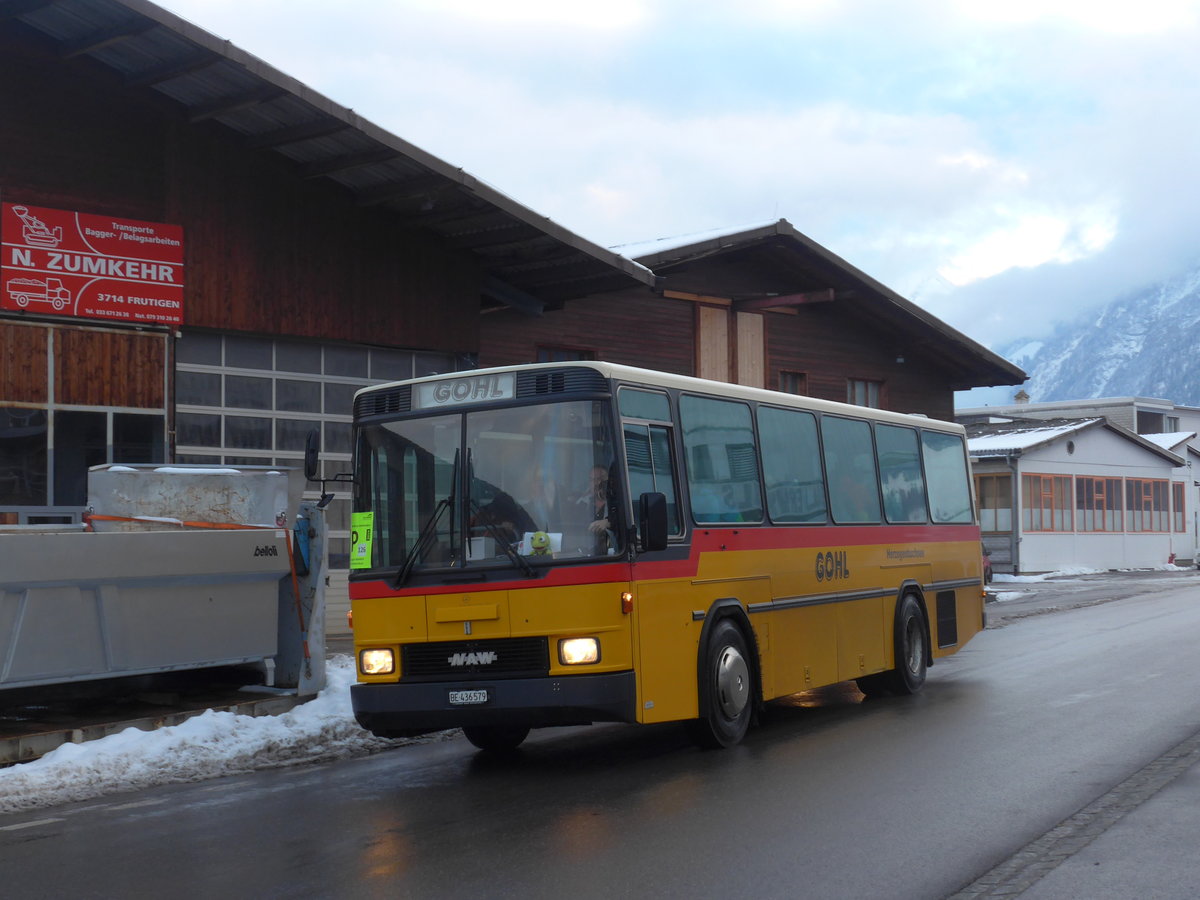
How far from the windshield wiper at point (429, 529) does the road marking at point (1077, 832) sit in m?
4.39

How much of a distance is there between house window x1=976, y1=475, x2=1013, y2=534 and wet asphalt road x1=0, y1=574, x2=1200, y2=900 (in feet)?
106

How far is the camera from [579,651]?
9.40 meters

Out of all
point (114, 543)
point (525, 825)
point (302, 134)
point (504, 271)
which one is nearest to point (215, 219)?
point (302, 134)

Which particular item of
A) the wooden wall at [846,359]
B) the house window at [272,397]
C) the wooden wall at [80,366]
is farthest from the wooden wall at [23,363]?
the wooden wall at [846,359]

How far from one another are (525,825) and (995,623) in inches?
672

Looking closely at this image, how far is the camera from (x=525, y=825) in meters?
7.92

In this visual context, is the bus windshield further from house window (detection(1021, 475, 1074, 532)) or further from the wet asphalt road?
house window (detection(1021, 475, 1074, 532))

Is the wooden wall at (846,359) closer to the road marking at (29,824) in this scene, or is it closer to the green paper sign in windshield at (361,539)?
the green paper sign in windshield at (361,539)

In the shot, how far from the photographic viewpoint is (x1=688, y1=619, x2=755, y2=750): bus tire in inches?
406

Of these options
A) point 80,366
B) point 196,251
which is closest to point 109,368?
point 80,366

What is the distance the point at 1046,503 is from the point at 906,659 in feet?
111

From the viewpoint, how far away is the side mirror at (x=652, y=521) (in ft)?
30.9

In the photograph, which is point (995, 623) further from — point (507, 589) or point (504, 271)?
point (507, 589)

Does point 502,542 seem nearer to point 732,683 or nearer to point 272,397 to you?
point 732,683
